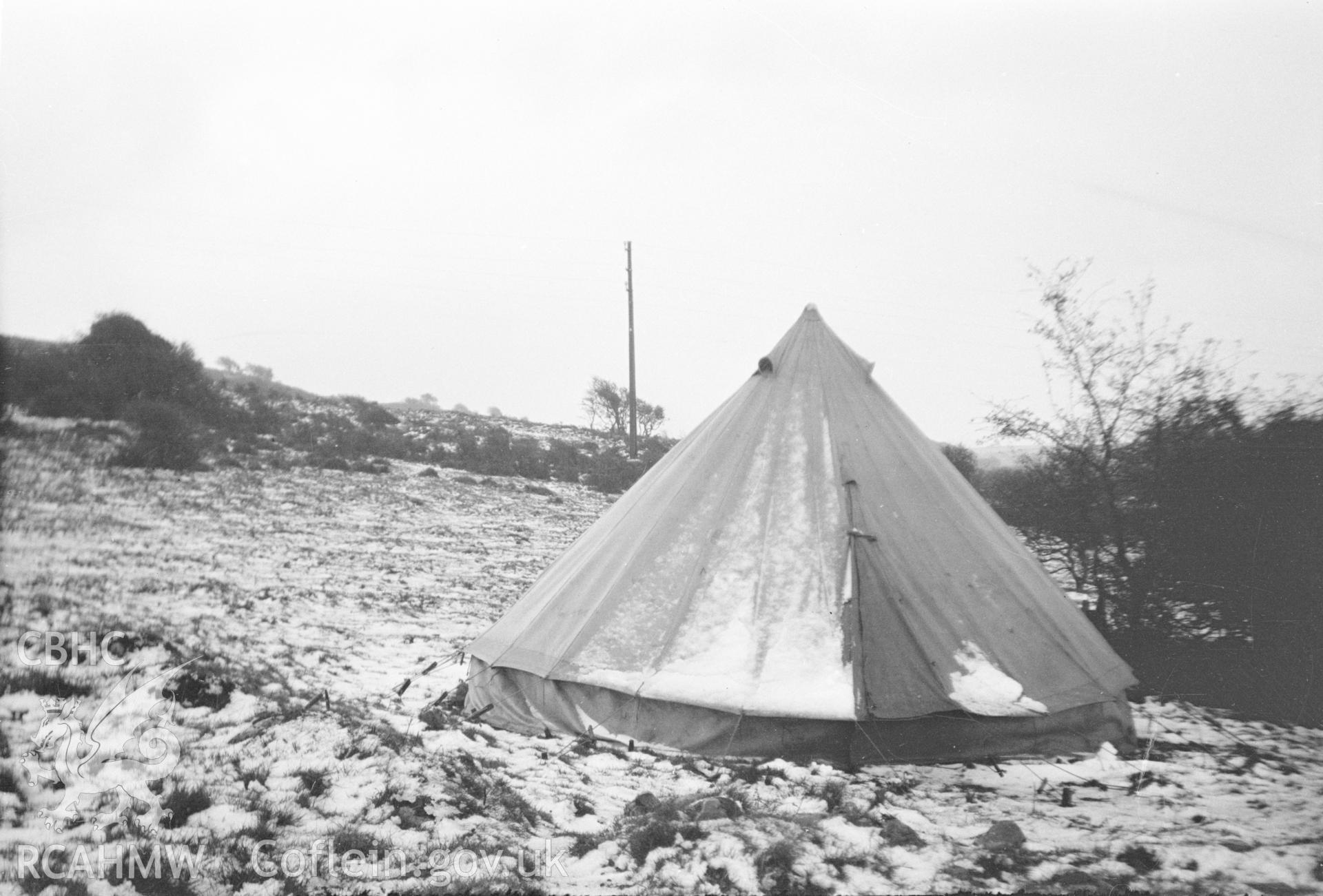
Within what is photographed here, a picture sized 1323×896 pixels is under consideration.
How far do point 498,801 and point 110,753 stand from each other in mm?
1599

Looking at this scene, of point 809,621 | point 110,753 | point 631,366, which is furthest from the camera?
point 631,366

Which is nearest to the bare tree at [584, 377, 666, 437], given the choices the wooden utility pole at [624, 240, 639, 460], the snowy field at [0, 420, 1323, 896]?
the wooden utility pole at [624, 240, 639, 460]

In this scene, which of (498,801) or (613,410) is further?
(613,410)

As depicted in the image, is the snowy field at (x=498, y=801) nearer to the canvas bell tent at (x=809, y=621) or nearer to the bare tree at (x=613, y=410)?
the canvas bell tent at (x=809, y=621)

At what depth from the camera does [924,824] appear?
9.82 feet

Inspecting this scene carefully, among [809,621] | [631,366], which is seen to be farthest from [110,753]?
[631,366]

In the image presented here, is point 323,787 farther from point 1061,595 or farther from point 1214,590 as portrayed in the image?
point 1214,590

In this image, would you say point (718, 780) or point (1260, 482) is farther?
point (1260, 482)

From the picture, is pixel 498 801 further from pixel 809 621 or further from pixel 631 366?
pixel 631 366

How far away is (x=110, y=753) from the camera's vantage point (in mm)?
2930

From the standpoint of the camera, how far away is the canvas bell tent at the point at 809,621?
11.9 feet

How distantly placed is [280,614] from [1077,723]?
590 cm

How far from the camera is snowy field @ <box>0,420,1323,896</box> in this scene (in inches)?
97.0

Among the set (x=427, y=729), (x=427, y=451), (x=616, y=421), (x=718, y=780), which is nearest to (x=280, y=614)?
(x=427, y=729)
